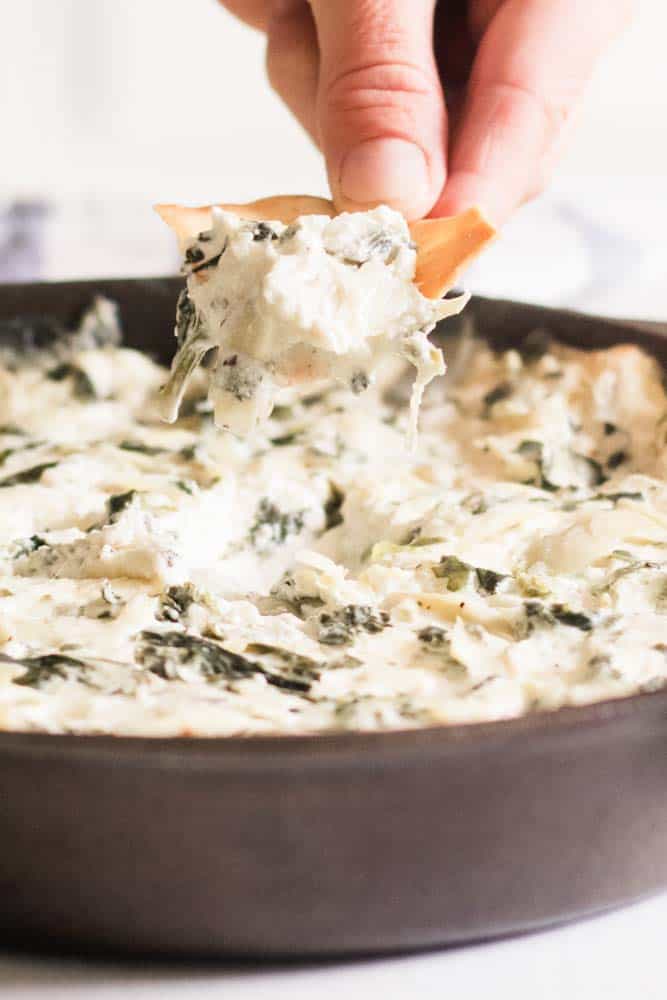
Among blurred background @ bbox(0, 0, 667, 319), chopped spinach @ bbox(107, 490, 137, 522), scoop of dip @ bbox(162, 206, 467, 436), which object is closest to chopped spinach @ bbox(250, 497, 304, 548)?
chopped spinach @ bbox(107, 490, 137, 522)

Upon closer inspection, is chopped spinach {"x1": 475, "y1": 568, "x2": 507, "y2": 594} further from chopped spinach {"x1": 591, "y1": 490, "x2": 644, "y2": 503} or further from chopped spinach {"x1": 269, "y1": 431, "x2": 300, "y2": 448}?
chopped spinach {"x1": 269, "y1": 431, "x2": 300, "y2": 448}

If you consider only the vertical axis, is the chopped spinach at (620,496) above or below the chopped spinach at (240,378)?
below

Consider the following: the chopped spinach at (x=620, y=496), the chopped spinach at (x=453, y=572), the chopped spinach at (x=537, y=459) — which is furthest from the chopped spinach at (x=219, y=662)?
the chopped spinach at (x=537, y=459)

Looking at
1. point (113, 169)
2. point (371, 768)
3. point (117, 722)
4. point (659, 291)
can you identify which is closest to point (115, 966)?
point (117, 722)

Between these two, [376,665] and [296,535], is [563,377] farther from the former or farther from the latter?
[376,665]

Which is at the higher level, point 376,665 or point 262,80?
point 262,80

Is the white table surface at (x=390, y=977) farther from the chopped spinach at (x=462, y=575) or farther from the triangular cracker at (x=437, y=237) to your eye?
the triangular cracker at (x=437, y=237)

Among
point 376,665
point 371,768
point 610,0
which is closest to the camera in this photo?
point 371,768
